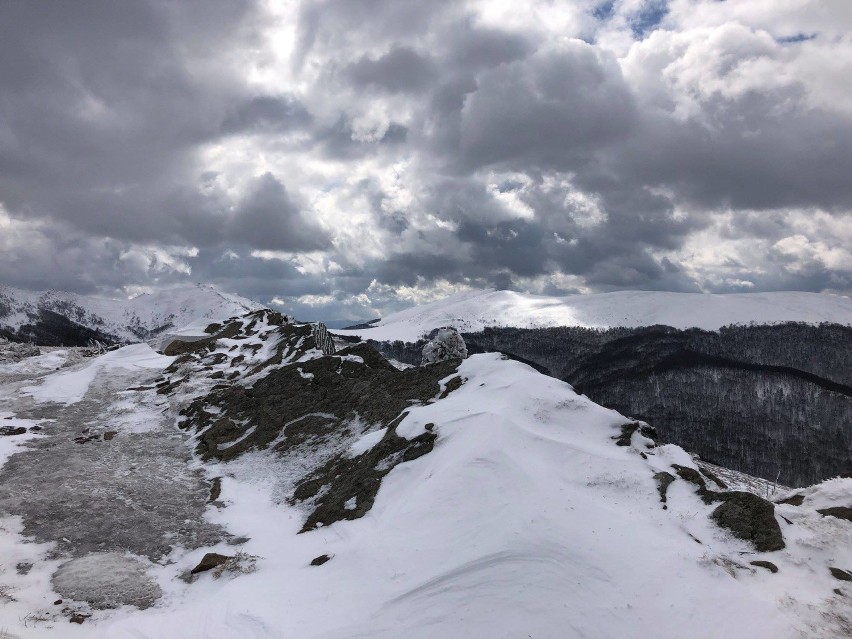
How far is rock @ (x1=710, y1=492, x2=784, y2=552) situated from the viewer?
16.1m

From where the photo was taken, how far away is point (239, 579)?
16781 mm

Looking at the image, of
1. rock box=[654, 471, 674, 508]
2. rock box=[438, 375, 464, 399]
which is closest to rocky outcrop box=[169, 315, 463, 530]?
rock box=[438, 375, 464, 399]

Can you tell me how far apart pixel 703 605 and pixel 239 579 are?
1572 cm

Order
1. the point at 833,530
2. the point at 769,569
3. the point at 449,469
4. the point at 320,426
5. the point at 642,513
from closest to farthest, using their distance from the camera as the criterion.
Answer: the point at 769,569, the point at 833,530, the point at 642,513, the point at 449,469, the point at 320,426

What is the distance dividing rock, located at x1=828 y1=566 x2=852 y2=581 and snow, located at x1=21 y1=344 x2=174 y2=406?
6067 cm

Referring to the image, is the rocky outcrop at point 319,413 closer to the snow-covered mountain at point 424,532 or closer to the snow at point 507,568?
the snow-covered mountain at point 424,532

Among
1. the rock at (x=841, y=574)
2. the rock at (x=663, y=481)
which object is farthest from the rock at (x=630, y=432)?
the rock at (x=841, y=574)

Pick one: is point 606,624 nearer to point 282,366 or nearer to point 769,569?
point 769,569

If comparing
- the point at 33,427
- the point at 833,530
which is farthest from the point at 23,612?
the point at 33,427

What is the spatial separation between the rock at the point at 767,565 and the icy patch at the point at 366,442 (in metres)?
19.9

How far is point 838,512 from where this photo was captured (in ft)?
61.4

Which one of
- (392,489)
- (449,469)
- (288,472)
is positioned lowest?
(288,472)

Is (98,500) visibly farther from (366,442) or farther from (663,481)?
(663,481)

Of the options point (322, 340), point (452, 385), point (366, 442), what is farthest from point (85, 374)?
point (452, 385)
